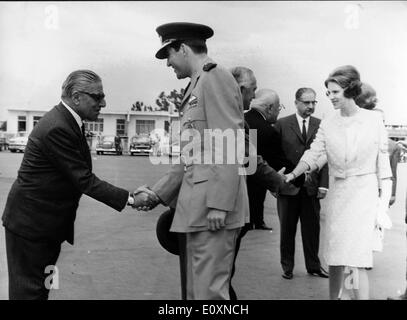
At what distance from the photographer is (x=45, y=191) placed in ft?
11.9

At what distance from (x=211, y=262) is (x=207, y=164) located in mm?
530

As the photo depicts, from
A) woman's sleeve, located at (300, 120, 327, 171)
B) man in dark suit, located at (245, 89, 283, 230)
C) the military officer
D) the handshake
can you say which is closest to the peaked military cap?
the military officer

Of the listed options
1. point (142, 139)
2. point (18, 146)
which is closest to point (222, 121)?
point (142, 139)

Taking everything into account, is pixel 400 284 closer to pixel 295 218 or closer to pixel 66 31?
pixel 295 218

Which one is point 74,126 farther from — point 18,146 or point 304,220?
point 18,146

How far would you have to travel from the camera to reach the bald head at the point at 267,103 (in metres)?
5.14

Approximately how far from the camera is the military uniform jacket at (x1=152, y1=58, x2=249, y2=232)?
332cm

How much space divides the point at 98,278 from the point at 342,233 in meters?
2.31

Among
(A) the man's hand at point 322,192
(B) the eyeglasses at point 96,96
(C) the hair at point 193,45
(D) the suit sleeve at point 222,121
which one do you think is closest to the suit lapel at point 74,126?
(B) the eyeglasses at point 96,96

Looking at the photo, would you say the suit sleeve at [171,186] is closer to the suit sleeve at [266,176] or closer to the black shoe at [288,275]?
the suit sleeve at [266,176]

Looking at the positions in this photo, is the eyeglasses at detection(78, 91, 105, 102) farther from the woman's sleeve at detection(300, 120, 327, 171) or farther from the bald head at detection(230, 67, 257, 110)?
the woman's sleeve at detection(300, 120, 327, 171)

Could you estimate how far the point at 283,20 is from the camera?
465 cm

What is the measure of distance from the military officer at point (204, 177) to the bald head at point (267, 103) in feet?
5.18

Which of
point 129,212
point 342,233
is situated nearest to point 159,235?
point 342,233
